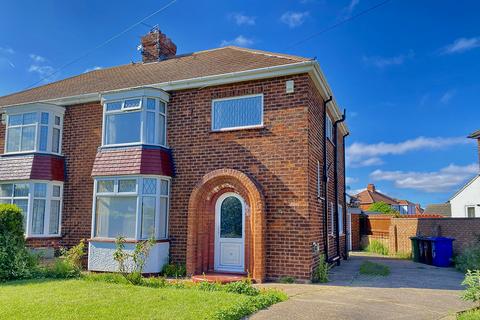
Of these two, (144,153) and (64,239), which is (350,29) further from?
(64,239)

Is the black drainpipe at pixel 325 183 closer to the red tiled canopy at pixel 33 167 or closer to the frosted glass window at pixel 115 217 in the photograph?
the frosted glass window at pixel 115 217

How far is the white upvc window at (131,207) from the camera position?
38.9 ft

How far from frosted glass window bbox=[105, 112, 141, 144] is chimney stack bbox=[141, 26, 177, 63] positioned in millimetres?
5203

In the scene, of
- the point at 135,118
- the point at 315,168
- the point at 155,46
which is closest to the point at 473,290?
the point at 315,168

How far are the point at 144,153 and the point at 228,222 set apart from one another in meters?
3.21

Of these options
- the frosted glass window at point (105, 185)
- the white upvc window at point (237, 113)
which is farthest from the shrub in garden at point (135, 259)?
the white upvc window at point (237, 113)

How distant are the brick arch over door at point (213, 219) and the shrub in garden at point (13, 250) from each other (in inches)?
166

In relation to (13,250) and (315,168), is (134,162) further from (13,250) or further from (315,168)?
(315,168)

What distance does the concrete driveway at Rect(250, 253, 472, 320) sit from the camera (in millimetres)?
7148

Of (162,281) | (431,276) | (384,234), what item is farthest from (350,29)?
(384,234)

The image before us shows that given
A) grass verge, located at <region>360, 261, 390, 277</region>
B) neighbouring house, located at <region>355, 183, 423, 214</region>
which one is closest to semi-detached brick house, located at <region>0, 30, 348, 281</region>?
grass verge, located at <region>360, 261, 390, 277</region>

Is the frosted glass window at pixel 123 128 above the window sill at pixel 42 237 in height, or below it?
above

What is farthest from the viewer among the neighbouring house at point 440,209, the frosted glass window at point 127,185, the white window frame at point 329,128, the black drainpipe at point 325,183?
the neighbouring house at point 440,209

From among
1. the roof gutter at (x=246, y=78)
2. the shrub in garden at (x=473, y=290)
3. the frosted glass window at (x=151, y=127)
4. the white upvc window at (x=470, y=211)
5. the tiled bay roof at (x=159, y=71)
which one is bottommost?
the shrub in garden at (x=473, y=290)
